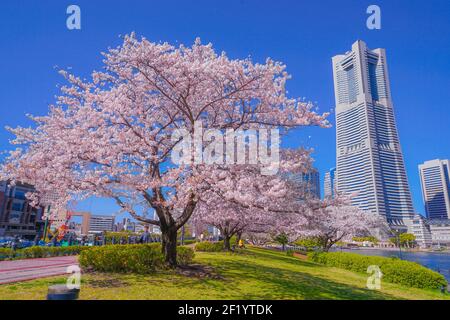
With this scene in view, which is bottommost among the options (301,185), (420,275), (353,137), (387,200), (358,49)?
(420,275)

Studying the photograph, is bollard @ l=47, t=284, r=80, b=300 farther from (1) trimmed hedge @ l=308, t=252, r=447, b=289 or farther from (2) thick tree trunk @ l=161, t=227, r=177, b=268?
(1) trimmed hedge @ l=308, t=252, r=447, b=289

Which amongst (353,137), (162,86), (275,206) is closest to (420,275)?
(275,206)

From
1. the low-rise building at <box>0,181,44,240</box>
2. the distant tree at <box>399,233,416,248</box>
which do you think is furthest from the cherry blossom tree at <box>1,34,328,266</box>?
the distant tree at <box>399,233,416,248</box>

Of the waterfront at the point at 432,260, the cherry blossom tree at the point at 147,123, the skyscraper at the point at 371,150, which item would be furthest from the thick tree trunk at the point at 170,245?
the skyscraper at the point at 371,150

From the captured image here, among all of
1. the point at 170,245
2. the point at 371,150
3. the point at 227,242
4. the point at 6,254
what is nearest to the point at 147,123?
the point at 170,245

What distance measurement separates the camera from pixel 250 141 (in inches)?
473

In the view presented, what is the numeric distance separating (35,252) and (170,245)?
13974 mm

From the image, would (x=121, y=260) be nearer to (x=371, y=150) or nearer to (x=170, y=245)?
(x=170, y=245)

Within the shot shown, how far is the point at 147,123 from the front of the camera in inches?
493

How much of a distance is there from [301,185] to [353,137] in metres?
190

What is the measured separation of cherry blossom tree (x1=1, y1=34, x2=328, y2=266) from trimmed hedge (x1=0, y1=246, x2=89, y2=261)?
1110 centimetres

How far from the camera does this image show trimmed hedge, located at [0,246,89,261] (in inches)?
768
